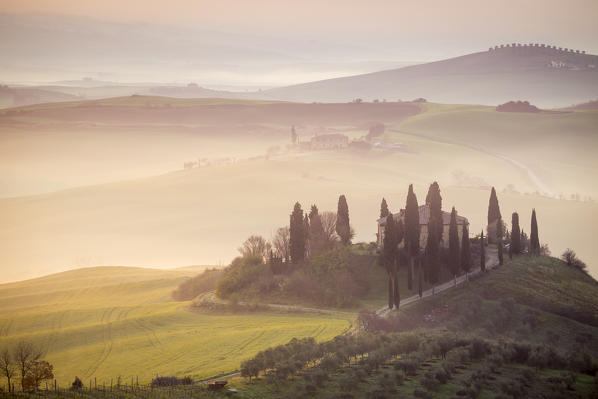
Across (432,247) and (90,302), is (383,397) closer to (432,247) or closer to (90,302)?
(432,247)

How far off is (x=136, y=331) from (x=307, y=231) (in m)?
28.6

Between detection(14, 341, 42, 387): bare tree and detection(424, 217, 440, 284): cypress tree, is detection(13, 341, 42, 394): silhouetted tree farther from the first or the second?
detection(424, 217, 440, 284): cypress tree

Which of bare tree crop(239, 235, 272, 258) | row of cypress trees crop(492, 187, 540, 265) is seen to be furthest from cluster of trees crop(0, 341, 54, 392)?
row of cypress trees crop(492, 187, 540, 265)

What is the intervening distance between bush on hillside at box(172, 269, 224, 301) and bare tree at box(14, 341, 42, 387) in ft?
85.3

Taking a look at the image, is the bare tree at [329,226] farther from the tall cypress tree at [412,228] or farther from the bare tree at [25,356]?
the bare tree at [25,356]

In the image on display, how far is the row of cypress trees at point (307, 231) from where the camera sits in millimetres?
81375

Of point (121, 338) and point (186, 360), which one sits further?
point (121, 338)

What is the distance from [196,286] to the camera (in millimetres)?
88125

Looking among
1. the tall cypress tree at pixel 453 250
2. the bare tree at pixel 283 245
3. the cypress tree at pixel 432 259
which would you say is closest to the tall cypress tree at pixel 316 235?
the bare tree at pixel 283 245

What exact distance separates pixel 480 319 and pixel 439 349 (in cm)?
1709

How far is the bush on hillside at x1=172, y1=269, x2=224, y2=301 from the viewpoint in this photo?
86562 mm

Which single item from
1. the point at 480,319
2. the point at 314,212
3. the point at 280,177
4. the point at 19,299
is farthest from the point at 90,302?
the point at 280,177

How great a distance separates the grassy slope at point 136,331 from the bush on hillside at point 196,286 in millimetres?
2016

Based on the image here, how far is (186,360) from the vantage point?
53.2m
